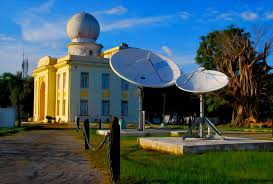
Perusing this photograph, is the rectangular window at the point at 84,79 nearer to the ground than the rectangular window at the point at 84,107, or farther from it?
farther from it

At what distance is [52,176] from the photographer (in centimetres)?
938

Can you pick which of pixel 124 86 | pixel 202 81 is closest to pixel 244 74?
pixel 124 86

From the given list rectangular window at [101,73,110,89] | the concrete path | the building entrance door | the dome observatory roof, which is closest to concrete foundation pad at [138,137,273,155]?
the concrete path

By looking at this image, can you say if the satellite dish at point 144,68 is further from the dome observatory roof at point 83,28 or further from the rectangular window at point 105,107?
the dome observatory roof at point 83,28

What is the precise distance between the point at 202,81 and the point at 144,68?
7.59 m

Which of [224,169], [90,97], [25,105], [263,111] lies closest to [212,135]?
[224,169]

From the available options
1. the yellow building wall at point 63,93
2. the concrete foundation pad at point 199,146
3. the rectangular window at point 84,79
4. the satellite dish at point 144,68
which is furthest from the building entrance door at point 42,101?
the concrete foundation pad at point 199,146

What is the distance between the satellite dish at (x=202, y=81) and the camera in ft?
59.5

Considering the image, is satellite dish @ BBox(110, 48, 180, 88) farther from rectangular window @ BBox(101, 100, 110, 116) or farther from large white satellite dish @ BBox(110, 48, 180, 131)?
rectangular window @ BBox(101, 100, 110, 116)

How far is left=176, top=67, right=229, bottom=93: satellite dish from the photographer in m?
18.1

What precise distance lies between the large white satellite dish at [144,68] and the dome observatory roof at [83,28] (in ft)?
85.3

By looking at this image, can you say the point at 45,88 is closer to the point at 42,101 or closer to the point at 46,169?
the point at 42,101

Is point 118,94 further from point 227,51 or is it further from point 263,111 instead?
point 263,111

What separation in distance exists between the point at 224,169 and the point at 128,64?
54.4 ft
